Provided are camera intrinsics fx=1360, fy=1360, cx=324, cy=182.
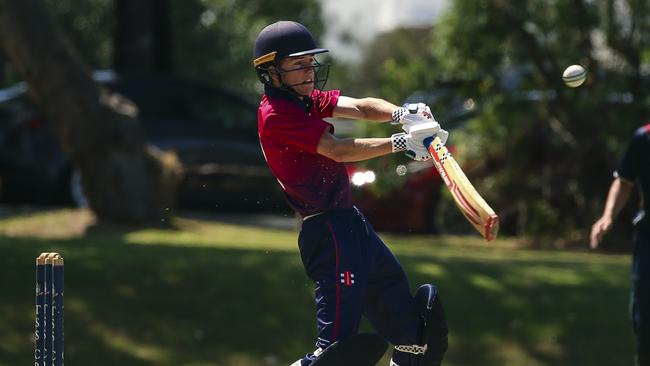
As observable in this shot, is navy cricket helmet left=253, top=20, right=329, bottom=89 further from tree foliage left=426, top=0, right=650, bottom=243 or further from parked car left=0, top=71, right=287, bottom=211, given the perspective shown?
parked car left=0, top=71, right=287, bottom=211

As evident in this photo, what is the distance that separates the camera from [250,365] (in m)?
9.66

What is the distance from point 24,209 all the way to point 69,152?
2.44 metres

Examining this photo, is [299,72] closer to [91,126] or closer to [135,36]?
[91,126]

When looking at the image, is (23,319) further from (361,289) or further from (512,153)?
(512,153)

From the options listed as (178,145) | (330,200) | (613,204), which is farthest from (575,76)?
(178,145)

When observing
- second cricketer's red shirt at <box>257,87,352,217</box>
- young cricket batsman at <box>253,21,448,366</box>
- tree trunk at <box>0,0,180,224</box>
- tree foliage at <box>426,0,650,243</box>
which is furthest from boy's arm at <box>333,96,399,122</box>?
tree foliage at <box>426,0,650,243</box>

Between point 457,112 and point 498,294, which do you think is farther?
point 457,112

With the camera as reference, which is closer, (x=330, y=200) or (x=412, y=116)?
(x=412, y=116)

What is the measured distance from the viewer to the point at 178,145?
1603 cm

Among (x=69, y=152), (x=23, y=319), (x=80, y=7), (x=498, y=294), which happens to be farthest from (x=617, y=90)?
(x=80, y=7)

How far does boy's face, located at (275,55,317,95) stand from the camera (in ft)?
20.6

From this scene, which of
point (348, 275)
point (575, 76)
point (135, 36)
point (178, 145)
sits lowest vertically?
point (178, 145)

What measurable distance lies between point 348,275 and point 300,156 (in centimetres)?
60

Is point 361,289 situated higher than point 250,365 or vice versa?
point 361,289
